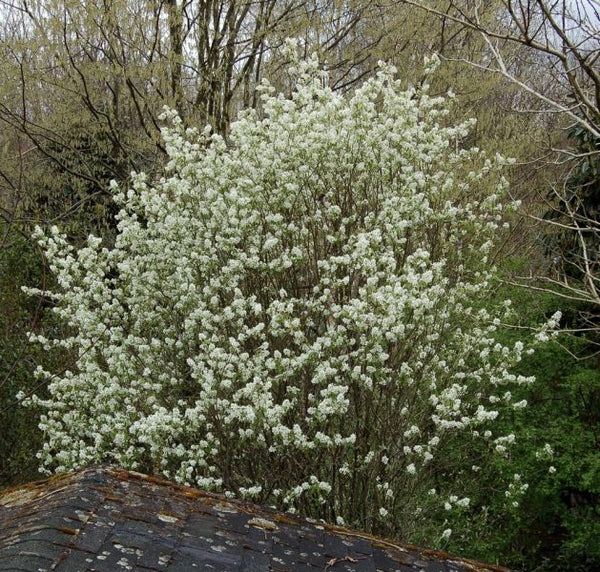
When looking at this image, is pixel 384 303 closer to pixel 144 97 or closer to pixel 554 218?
pixel 554 218

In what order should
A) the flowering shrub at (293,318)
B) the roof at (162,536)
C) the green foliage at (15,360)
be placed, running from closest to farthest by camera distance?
1. the roof at (162,536)
2. the flowering shrub at (293,318)
3. the green foliage at (15,360)

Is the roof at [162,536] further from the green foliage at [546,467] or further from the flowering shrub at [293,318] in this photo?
the green foliage at [546,467]

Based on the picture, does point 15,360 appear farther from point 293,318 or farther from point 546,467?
point 546,467

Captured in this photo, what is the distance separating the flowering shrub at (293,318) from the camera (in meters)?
5.02

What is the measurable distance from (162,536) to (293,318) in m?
2.65

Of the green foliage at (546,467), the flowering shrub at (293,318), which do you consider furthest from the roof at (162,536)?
the green foliage at (546,467)

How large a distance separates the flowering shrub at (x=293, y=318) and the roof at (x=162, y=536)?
1675mm

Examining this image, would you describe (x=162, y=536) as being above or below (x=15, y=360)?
below

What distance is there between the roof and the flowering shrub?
167 centimetres

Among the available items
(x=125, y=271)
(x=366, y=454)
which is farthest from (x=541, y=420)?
(x=125, y=271)

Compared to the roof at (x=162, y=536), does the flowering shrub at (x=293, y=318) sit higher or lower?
higher

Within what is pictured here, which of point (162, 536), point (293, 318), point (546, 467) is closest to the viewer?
point (162, 536)

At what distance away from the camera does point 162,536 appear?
266 centimetres

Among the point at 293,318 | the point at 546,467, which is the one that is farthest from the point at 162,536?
the point at 546,467
